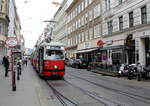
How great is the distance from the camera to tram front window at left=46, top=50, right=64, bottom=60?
51.7 feet

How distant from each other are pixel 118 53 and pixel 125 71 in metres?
7.71

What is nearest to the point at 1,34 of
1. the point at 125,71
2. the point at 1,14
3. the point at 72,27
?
the point at 1,14

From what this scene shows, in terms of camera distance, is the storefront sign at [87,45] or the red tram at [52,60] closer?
the red tram at [52,60]

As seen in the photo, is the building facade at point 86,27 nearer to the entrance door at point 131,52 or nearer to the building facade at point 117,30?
the building facade at point 117,30

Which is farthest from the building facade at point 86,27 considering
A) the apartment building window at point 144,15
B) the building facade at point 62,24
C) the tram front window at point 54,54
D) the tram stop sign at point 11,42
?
the tram stop sign at point 11,42

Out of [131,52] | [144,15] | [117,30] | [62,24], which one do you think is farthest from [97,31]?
[62,24]

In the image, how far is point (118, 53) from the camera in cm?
2603

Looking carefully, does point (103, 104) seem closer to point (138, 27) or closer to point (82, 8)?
point (138, 27)

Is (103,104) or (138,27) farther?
(138,27)

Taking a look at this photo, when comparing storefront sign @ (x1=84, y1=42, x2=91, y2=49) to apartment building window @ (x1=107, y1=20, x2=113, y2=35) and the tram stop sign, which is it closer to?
apartment building window @ (x1=107, y1=20, x2=113, y2=35)

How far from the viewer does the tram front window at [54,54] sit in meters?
15.8

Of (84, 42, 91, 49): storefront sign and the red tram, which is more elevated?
(84, 42, 91, 49): storefront sign

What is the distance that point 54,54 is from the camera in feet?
52.6

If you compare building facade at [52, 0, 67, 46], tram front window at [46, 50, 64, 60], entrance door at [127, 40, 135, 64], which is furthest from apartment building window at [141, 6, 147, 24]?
building facade at [52, 0, 67, 46]
